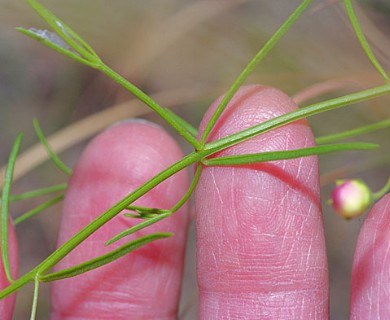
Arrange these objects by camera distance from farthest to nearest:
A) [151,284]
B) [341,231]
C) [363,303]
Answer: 1. [341,231]
2. [151,284]
3. [363,303]

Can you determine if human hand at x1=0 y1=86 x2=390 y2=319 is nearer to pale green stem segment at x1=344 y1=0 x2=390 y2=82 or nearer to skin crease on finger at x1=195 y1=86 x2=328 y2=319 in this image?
skin crease on finger at x1=195 y1=86 x2=328 y2=319

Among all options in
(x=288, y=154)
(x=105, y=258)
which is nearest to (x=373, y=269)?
(x=288, y=154)

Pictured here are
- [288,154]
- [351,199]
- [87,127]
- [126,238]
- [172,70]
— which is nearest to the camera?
[288,154]

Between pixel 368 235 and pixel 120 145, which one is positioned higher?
pixel 120 145

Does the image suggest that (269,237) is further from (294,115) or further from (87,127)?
(87,127)

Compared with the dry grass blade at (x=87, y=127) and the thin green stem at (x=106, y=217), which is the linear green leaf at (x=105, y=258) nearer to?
the thin green stem at (x=106, y=217)

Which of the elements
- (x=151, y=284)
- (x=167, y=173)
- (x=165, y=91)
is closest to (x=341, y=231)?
(x=165, y=91)

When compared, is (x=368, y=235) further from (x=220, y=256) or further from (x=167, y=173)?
(x=167, y=173)
